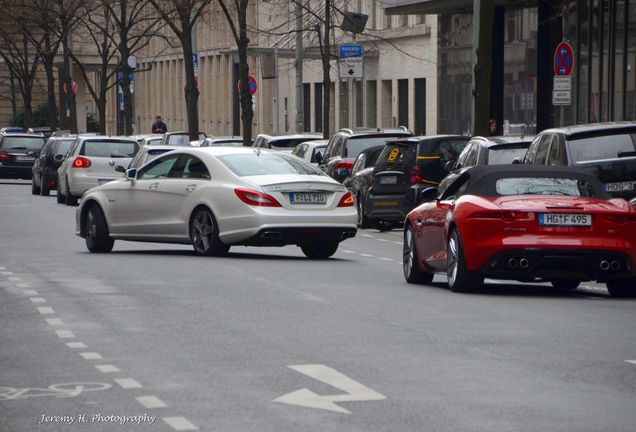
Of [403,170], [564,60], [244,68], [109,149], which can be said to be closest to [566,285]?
[403,170]

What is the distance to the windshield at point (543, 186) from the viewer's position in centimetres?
1518

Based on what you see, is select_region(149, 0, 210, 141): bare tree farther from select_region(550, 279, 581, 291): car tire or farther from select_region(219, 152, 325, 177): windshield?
select_region(550, 279, 581, 291): car tire

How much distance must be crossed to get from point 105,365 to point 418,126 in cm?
5065

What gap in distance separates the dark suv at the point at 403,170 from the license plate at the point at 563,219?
43.2ft

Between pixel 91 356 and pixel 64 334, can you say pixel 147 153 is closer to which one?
A: pixel 64 334

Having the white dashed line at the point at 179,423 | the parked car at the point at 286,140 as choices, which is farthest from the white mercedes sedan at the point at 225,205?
the parked car at the point at 286,140

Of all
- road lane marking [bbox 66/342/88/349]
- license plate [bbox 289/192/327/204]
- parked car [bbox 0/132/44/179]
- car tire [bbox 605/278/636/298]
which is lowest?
parked car [bbox 0/132/44/179]

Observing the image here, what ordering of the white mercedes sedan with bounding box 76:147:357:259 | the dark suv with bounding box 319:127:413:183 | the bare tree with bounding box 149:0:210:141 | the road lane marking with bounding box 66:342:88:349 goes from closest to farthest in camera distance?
the road lane marking with bounding box 66:342:88:349, the white mercedes sedan with bounding box 76:147:357:259, the dark suv with bounding box 319:127:413:183, the bare tree with bounding box 149:0:210:141

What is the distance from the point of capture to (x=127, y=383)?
909 centimetres

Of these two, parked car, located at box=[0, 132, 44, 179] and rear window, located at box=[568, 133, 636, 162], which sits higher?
rear window, located at box=[568, 133, 636, 162]

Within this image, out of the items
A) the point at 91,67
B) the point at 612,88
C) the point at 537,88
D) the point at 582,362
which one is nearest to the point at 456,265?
the point at 582,362

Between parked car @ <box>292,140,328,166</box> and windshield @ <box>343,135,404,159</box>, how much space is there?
1952mm

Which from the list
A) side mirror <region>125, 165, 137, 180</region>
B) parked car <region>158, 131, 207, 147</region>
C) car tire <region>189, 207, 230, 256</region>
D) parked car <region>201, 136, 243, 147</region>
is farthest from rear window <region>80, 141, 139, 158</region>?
car tire <region>189, 207, 230, 256</region>

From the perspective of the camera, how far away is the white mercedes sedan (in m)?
19.8
